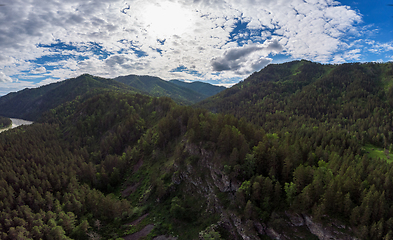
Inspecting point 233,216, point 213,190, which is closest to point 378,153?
point 233,216

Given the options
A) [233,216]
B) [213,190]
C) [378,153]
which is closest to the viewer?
[233,216]

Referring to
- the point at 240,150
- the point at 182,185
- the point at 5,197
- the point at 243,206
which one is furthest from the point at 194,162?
the point at 5,197

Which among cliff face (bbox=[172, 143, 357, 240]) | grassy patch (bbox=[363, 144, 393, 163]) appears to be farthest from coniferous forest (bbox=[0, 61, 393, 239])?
grassy patch (bbox=[363, 144, 393, 163])

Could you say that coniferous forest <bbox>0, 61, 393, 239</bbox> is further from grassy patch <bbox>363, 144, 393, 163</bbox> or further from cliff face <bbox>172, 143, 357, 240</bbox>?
grassy patch <bbox>363, 144, 393, 163</bbox>

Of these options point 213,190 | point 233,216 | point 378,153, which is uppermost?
point 213,190

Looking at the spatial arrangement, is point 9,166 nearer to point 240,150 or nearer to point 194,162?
point 194,162

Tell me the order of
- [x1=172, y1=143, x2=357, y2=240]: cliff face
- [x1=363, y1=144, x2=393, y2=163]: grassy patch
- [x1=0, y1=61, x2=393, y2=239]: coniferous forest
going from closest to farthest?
[x1=172, y1=143, x2=357, y2=240]: cliff face
[x1=0, y1=61, x2=393, y2=239]: coniferous forest
[x1=363, y1=144, x2=393, y2=163]: grassy patch

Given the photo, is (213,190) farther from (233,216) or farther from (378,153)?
(378,153)

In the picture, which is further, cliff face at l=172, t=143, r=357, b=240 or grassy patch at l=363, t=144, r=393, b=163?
grassy patch at l=363, t=144, r=393, b=163

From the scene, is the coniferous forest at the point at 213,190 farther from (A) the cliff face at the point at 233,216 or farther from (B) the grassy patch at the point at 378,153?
(B) the grassy patch at the point at 378,153

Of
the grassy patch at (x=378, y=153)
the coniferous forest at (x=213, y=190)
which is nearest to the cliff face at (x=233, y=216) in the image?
the coniferous forest at (x=213, y=190)
